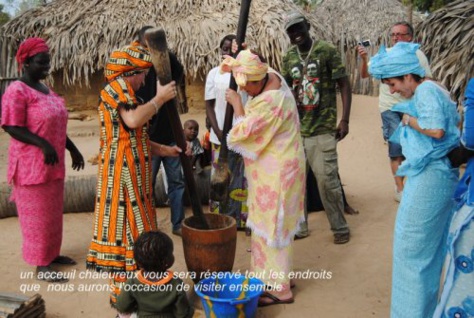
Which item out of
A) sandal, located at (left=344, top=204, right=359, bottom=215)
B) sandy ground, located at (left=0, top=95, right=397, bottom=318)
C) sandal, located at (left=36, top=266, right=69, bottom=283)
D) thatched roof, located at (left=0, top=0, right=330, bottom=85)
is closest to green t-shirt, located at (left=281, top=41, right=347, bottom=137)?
sandy ground, located at (left=0, top=95, right=397, bottom=318)

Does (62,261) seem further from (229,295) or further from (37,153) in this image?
(229,295)

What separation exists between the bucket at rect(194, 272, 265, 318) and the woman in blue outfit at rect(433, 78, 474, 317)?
1.09m

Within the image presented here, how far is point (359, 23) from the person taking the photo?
17656 millimetres

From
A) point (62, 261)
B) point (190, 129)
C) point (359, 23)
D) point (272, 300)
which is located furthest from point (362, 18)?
point (272, 300)

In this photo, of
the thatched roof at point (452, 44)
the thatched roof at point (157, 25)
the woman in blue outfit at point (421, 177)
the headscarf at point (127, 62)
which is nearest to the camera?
the woman in blue outfit at point (421, 177)

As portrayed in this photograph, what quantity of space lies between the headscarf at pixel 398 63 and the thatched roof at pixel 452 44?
4041 mm

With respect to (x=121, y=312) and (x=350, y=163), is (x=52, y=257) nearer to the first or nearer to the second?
(x=121, y=312)

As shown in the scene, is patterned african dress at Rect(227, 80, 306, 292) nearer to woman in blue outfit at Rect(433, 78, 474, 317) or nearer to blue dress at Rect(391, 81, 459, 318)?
blue dress at Rect(391, 81, 459, 318)

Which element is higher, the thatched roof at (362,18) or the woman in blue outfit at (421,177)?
the thatched roof at (362,18)

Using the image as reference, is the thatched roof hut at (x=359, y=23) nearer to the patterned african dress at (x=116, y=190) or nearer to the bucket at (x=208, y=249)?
the bucket at (x=208, y=249)

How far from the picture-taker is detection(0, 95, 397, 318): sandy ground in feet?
11.2

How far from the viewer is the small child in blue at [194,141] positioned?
496 centimetres

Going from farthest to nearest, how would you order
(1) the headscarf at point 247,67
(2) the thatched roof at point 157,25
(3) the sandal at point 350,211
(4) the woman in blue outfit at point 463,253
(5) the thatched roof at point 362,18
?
1. (5) the thatched roof at point 362,18
2. (2) the thatched roof at point 157,25
3. (3) the sandal at point 350,211
4. (1) the headscarf at point 247,67
5. (4) the woman in blue outfit at point 463,253

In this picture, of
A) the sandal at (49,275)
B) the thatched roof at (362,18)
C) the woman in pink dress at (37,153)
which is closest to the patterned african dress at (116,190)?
the woman in pink dress at (37,153)
